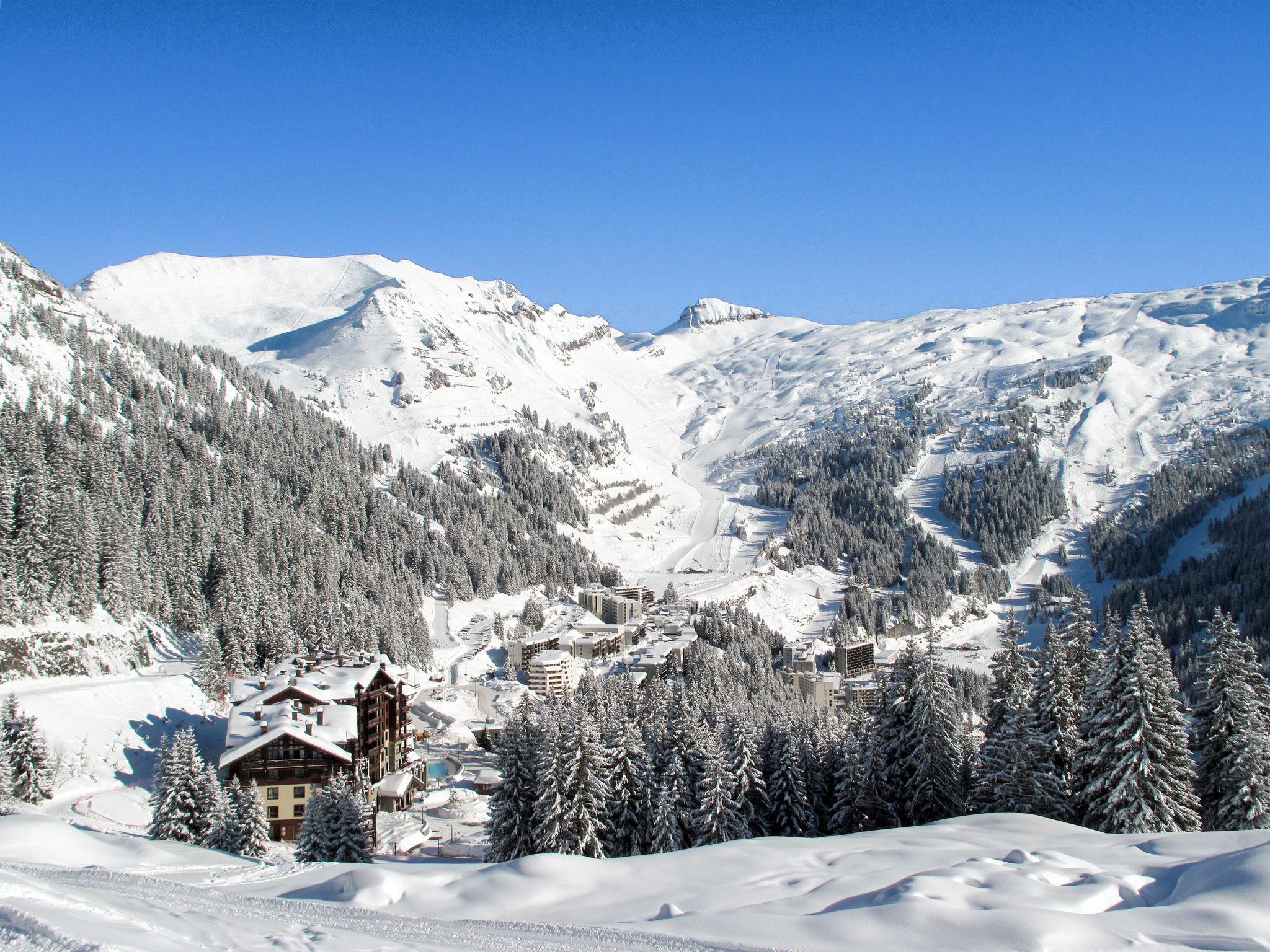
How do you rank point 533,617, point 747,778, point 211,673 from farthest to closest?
point 533,617
point 211,673
point 747,778

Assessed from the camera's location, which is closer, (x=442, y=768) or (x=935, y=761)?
(x=935, y=761)

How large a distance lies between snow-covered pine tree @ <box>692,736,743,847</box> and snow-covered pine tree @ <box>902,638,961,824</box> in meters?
7.36

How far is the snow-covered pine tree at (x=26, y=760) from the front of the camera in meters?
43.9

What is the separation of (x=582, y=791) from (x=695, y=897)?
718 inches

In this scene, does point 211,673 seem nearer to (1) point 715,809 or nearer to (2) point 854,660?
(1) point 715,809

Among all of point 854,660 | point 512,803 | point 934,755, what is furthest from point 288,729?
point 854,660

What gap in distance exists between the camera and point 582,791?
119 feet

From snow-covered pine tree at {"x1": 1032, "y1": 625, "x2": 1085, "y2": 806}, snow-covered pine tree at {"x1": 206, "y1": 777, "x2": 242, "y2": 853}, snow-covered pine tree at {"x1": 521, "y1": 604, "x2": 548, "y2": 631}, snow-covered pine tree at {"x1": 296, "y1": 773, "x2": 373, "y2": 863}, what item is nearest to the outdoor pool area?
snow-covered pine tree at {"x1": 206, "y1": 777, "x2": 242, "y2": 853}

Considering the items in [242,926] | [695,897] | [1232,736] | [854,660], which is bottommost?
[854,660]

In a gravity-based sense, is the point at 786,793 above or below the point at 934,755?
below

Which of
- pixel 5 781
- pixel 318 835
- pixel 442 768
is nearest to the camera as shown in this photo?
pixel 318 835

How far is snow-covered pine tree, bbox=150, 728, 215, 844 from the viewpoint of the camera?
38.0 m

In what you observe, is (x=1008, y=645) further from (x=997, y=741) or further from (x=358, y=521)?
(x=358, y=521)

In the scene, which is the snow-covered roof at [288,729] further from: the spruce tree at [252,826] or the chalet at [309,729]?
the spruce tree at [252,826]
